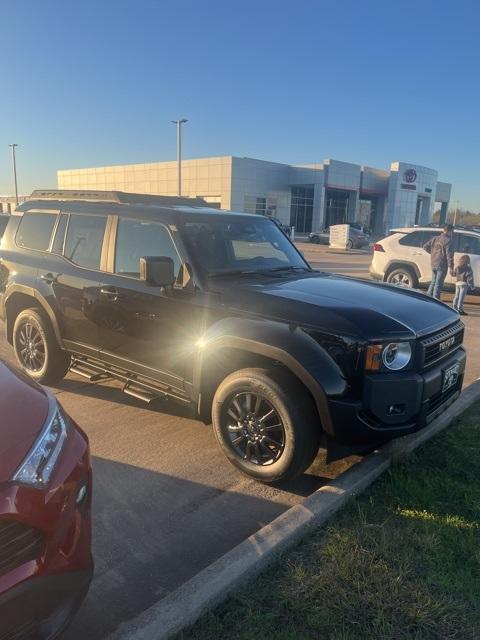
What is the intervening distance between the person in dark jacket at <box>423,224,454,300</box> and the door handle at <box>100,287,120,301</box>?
28.7ft

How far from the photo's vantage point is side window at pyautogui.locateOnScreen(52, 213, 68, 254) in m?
5.25

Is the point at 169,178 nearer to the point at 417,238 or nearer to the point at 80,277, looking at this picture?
the point at 417,238

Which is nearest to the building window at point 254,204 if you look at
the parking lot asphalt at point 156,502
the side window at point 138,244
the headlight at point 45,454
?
the side window at point 138,244

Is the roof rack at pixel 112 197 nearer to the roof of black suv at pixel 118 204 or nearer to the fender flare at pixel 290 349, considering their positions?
the roof of black suv at pixel 118 204

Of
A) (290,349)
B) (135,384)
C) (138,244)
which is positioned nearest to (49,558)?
(290,349)

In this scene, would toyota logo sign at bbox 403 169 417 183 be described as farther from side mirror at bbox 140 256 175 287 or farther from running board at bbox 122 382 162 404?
side mirror at bbox 140 256 175 287

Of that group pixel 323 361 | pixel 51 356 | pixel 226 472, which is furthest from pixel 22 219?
pixel 323 361

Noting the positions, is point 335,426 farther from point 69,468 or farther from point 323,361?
point 69,468

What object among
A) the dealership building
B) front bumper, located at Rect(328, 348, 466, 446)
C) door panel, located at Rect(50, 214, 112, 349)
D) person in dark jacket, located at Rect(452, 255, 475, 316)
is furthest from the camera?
the dealership building

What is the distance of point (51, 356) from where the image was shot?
A: 17.6 ft

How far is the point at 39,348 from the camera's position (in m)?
5.53

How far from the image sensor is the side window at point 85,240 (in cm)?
483

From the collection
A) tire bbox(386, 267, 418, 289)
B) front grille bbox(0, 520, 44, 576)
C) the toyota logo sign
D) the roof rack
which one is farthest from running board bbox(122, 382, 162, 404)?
the toyota logo sign

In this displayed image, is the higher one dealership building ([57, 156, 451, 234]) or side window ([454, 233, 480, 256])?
dealership building ([57, 156, 451, 234])
